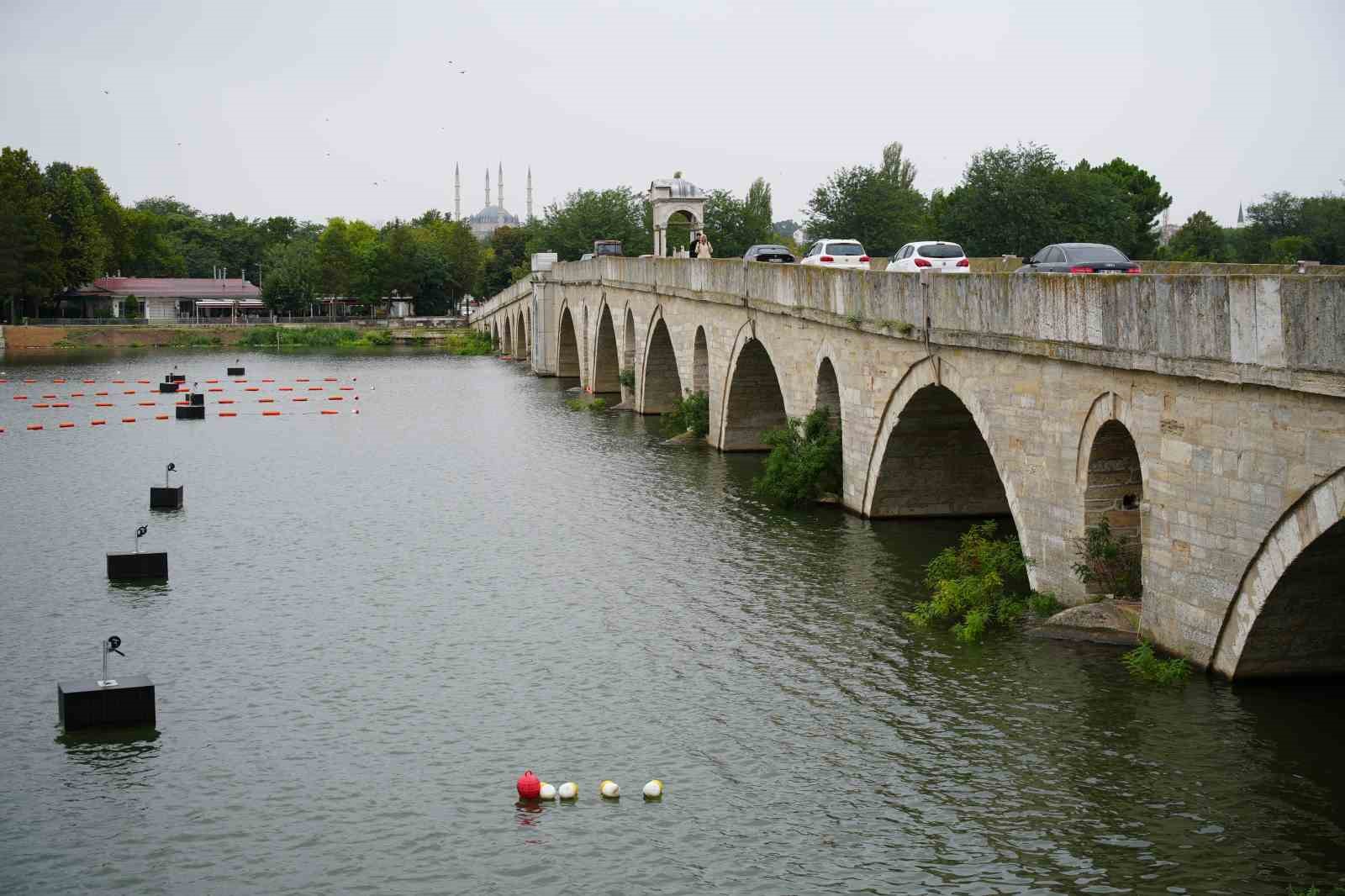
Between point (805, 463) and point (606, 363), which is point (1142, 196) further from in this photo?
point (805, 463)

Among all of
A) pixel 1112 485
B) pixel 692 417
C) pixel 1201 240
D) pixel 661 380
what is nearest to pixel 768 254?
pixel 692 417

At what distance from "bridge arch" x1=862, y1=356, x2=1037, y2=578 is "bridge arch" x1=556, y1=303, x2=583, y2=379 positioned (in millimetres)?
43225

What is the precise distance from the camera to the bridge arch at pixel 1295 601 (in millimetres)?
14414

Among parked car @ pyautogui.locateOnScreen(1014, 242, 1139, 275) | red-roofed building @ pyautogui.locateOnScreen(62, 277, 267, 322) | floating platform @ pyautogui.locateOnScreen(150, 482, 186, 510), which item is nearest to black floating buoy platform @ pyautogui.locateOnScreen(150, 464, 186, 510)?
floating platform @ pyautogui.locateOnScreen(150, 482, 186, 510)

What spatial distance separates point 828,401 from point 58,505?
16.7 metres

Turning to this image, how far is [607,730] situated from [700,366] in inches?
1013

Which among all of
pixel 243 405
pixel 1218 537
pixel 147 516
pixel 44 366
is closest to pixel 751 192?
pixel 44 366

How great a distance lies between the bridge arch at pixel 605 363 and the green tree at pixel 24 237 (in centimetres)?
5502

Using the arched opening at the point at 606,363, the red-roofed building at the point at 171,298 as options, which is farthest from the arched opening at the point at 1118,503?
the red-roofed building at the point at 171,298

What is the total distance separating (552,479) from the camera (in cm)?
3528

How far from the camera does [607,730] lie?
1705 centimetres

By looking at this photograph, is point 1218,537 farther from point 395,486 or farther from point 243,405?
point 243,405

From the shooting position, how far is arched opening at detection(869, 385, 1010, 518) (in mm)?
26109

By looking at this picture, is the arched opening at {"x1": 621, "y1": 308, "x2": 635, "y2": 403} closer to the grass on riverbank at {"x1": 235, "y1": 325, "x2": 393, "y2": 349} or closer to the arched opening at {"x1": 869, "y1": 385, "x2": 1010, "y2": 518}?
the arched opening at {"x1": 869, "y1": 385, "x2": 1010, "y2": 518}
